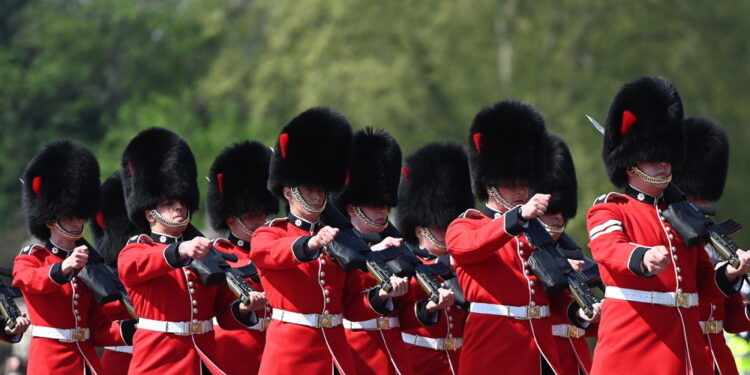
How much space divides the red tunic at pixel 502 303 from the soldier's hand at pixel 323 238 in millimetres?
836

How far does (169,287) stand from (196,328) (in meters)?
0.26

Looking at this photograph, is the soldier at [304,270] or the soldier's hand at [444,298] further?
the soldier's hand at [444,298]

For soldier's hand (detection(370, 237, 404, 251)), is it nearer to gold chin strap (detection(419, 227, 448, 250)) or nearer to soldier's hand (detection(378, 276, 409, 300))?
soldier's hand (detection(378, 276, 409, 300))

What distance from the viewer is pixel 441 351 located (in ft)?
28.5

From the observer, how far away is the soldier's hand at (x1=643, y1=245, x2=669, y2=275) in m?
6.30

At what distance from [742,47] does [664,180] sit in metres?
16.8

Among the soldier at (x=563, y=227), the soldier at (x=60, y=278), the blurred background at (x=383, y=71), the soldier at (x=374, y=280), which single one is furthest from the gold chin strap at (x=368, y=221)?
the blurred background at (x=383, y=71)

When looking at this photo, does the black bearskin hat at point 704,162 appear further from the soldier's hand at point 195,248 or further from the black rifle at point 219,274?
the soldier's hand at point 195,248

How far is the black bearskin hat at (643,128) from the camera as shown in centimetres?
702

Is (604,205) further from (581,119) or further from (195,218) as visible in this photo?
(195,218)

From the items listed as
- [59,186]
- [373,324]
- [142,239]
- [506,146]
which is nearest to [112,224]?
[59,186]

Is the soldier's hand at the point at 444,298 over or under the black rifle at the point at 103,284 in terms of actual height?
over

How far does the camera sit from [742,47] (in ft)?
75.6

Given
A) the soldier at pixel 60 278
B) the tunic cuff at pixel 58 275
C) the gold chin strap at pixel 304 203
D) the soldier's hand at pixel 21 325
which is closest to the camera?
the gold chin strap at pixel 304 203
